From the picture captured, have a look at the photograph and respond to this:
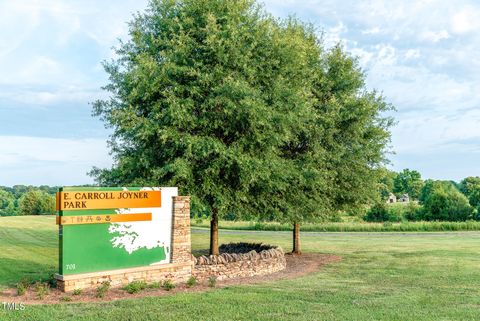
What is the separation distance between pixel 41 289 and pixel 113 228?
2.77 meters

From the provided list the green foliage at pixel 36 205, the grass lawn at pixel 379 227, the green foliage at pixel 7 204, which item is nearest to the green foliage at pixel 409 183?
the grass lawn at pixel 379 227

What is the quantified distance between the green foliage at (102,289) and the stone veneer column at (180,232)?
2.83m

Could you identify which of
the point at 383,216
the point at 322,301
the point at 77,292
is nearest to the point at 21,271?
the point at 77,292

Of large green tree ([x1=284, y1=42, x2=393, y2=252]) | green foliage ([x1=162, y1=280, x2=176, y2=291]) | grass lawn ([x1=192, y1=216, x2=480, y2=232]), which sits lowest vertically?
grass lawn ([x1=192, y1=216, x2=480, y2=232])

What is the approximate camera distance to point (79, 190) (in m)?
14.6

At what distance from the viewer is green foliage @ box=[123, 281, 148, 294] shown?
1433 centimetres

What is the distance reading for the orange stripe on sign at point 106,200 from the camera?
14305mm

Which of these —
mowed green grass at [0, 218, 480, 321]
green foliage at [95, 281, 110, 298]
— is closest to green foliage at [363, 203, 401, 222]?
mowed green grass at [0, 218, 480, 321]

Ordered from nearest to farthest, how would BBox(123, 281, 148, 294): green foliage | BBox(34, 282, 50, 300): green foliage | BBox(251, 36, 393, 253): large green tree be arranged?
1. BBox(34, 282, 50, 300): green foliage
2. BBox(123, 281, 148, 294): green foliage
3. BBox(251, 36, 393, 253): large green tree

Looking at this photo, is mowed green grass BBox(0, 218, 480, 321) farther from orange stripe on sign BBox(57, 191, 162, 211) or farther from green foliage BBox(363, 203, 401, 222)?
green foliage BBox(363, 203, 401, 222)

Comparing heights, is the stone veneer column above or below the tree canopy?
below

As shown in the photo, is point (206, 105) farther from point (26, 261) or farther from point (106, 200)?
point (26, 261)

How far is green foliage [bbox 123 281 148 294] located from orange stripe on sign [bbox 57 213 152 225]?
208cm

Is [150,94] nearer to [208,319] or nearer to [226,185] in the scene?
[226,185]
